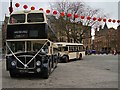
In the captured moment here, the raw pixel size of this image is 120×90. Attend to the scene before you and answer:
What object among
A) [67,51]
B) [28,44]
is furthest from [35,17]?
[67,51]

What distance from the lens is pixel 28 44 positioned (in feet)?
43.9

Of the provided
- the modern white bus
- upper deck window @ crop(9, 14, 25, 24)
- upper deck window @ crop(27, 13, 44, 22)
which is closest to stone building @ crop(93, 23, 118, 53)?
the modern white bus

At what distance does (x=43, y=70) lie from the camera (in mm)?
12969

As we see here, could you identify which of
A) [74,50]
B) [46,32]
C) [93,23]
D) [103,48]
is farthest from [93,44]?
[46,32]

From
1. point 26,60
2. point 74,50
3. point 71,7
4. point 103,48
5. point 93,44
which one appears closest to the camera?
point 26,60

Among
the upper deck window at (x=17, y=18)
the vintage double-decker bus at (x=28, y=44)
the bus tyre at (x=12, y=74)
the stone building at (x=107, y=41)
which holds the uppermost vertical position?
the upper deck window at (x=17, y=18)

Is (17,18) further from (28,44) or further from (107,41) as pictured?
(107,41)

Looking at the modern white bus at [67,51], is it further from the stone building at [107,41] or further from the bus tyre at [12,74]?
the stone building at [107,41]

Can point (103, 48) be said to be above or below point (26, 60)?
below

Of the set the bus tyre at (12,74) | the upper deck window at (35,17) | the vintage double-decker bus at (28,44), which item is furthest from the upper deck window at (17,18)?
the bus tyre at (12,74)

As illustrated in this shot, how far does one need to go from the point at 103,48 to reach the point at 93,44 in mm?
8743

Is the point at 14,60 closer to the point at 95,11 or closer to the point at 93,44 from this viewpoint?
the point at 95,11

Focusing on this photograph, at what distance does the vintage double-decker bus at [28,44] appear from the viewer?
42.1 ft

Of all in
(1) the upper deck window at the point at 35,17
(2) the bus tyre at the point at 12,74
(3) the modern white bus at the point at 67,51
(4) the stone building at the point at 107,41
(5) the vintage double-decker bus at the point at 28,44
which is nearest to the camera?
(5) the vintage double-decker bus at the point at 28,44
